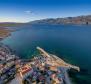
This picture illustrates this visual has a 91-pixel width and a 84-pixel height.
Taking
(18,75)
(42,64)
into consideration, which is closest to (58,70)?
(42,64)

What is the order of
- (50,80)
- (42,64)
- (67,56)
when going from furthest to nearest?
1. (67,56)
2. (42,64)
3. (50,80)

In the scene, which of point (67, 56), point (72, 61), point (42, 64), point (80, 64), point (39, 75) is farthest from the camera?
point (67, 56)

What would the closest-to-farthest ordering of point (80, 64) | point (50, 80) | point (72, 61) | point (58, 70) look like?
point (50, 80), point (58, 70), point (80, 64), point (72, 61)

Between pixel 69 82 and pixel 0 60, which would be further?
pixel 0 60

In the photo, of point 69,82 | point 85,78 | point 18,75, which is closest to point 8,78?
point 18,75

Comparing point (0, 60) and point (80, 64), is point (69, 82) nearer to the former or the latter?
point (80, 64)

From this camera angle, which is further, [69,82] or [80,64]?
[80,64]

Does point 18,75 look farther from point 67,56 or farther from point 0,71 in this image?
point 67,56

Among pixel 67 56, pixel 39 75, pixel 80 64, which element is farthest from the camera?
pixel 67 56
